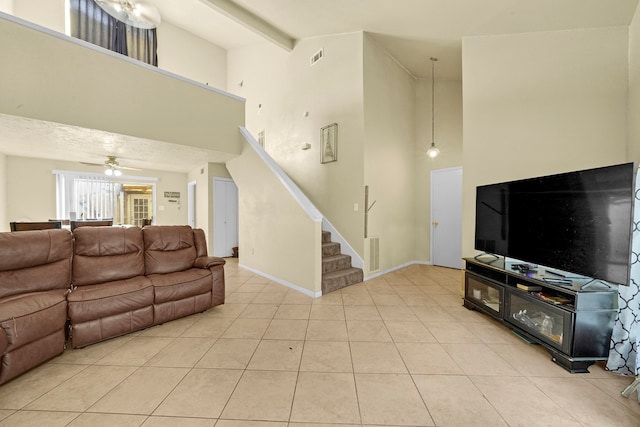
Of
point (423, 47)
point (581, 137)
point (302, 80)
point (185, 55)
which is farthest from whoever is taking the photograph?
point (185, 55)

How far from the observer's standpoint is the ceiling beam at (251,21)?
161 inches

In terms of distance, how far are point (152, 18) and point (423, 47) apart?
14.4 ft

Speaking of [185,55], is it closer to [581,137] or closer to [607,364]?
[581,137]

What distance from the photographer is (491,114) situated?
3.29 m

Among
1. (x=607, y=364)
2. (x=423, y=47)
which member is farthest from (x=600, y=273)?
(x=423, y=47)

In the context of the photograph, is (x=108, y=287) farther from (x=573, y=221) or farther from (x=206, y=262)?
(x=573, y=221)

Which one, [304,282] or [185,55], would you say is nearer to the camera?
[304,282]

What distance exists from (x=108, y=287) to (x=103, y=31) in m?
4.95

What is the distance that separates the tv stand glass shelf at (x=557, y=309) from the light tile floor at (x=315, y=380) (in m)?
0.15

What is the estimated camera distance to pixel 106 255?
8.69 feet

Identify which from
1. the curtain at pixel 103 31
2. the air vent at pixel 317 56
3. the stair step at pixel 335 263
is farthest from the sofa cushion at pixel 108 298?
the air vent at pixel 317 56

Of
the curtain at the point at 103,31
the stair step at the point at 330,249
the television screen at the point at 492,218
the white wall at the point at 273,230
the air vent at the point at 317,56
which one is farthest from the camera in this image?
the air vent at the point at 317,56

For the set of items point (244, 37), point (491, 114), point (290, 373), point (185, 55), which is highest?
point (244, 37)

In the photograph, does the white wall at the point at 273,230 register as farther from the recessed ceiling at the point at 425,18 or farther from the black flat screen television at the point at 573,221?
the recessed ceiling at the point at 425,18
